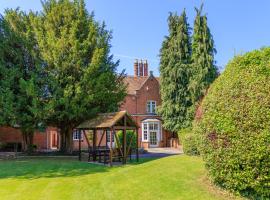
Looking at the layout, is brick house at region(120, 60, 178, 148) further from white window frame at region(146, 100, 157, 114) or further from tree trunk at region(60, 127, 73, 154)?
tree trunk at region(60, 127, 73, 154)

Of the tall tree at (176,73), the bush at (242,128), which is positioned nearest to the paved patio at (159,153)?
the tall tree at (176,73)

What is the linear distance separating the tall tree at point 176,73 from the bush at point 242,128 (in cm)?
2724

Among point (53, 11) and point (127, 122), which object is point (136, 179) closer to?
point (127, 122)

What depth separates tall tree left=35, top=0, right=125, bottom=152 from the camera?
78.5ft

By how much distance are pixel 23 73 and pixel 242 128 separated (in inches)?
785

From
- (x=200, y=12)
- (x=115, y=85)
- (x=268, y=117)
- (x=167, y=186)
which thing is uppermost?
(x=200, y=12)

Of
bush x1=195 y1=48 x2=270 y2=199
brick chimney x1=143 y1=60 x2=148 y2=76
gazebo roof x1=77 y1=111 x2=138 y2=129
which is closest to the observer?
bush x1=195 y1=48 x2=270 y2=199

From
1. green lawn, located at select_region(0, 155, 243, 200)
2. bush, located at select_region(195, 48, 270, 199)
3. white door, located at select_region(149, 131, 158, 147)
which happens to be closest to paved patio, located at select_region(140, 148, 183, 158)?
white door, located at select_region(149, 131, 158, 147)

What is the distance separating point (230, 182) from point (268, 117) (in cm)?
212

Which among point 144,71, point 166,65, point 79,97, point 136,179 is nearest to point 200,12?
point 166,65

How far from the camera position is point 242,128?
9219mm

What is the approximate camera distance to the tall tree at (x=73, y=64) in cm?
2394

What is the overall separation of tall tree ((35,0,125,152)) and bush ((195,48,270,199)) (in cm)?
1475

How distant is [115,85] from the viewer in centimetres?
2673
